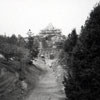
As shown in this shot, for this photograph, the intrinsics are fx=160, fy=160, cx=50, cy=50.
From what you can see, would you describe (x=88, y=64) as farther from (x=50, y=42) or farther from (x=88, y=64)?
(x=50, y=42)

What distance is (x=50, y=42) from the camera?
81.4m

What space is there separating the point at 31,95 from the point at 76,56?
8368 millimetres

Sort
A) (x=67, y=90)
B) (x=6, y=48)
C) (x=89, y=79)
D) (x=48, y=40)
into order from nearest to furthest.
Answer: (x=89, y=79), (x=67, y=90), (x=6, y=48), (x=48, y=40)

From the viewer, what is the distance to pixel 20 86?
56.4 ft

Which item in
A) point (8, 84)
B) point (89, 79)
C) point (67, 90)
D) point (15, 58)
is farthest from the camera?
point (15, 58)

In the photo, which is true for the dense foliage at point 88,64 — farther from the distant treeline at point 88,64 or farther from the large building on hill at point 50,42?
the large building on hill at point 50,42

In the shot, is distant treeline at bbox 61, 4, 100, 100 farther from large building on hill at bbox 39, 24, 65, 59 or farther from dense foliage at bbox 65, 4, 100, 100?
large building on hill at bbox 39, 24, 65, 59

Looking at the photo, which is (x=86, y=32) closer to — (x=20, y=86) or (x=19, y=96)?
(x=19, y=96)

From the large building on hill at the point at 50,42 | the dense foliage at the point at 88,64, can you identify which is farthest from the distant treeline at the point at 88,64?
the large building on hill at the point at 50,42

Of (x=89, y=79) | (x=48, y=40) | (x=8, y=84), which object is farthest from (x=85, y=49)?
(x=48, y=40)

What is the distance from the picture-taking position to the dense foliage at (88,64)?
8992mm

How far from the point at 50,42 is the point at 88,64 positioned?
72.2 metres

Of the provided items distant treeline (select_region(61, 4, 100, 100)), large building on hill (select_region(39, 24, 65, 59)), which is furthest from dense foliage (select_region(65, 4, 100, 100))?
large building on hill (select_region(39, 24, 65, 59))

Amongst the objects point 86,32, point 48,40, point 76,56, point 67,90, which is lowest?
point 67,90
